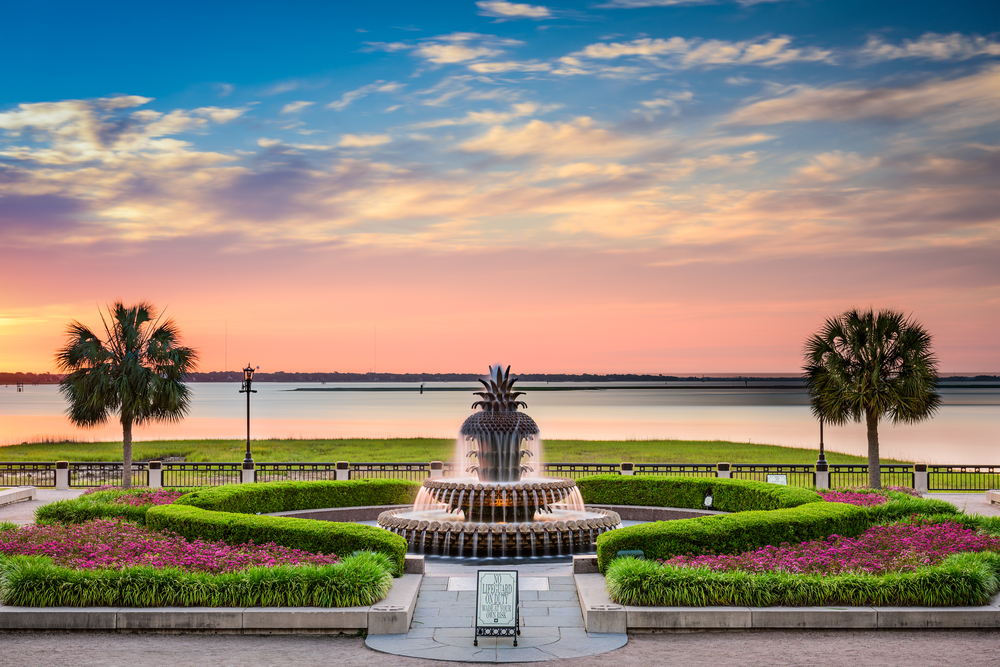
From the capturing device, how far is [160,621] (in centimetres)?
1105

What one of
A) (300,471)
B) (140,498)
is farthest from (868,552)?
(300,471)

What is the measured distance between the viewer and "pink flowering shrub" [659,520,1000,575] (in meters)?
12.8

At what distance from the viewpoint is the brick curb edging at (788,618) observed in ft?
36.2

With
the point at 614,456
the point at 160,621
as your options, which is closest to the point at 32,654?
the point at 160,621

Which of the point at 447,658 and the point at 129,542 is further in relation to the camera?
the point at 129,542

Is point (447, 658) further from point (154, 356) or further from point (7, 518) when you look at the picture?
point (154, 356)

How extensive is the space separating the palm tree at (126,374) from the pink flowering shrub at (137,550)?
1396 cm

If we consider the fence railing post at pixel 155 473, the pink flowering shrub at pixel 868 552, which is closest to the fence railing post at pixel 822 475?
the pink flowering shrub at pixel 868 552

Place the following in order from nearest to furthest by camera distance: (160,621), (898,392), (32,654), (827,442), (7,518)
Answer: (32,654), (160,621), (7,518), (898,392), (827,442)

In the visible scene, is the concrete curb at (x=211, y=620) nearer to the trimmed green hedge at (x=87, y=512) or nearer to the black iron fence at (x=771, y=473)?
the trimmed green hedge at (x=87, y=512)

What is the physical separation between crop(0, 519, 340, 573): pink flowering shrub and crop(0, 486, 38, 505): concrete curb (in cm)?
Result: 1237

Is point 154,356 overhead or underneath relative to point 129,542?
overhead

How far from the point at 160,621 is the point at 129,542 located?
432 cm

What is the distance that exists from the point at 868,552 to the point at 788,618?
12.8ft
